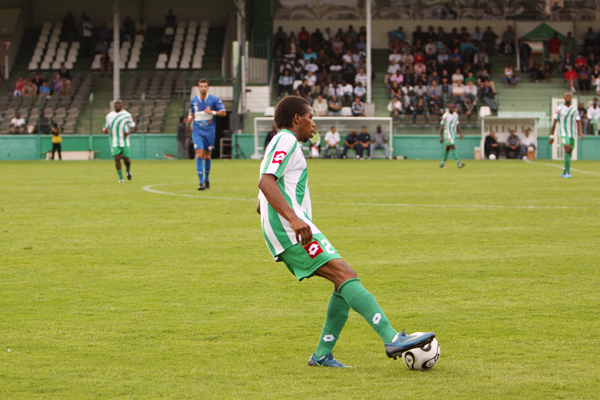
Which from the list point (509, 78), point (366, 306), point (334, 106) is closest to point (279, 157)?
point (366, 306)

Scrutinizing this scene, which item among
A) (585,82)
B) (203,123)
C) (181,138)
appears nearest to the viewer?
(203,123)

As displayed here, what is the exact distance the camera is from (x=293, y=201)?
4.54 m

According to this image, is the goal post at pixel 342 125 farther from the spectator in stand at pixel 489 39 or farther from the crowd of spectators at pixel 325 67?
the spectator in stand at pixel 489 39

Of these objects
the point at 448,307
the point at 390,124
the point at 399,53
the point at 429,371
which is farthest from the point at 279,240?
the point at 399,53

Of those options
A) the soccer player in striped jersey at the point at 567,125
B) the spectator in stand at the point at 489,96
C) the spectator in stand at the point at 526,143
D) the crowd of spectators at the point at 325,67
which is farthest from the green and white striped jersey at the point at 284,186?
the spectator in stand at the point at 489,96

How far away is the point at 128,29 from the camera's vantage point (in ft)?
146

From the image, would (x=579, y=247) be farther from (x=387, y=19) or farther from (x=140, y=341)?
(x=387, y=19)

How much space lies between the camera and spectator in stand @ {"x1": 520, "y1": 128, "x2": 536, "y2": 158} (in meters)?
34.8

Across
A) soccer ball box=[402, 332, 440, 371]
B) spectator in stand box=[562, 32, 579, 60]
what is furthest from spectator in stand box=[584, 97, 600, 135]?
soccer ball box=[402, 332, 440, 371]

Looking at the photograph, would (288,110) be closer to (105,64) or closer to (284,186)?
(284,186)

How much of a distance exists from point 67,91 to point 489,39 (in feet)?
74.8

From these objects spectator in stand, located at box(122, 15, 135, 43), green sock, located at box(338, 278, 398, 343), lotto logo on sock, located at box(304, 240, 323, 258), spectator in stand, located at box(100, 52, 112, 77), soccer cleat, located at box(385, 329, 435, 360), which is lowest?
soccer cleat, located at box(385, 329, 435, 360)

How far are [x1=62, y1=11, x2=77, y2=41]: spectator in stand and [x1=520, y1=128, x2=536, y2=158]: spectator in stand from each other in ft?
83.9

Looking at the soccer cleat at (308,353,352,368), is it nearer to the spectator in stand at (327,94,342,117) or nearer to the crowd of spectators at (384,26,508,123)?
the spectator in stand at (327,94,342,117)
